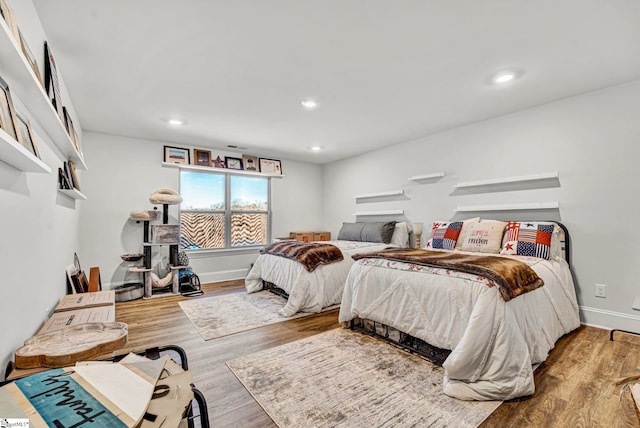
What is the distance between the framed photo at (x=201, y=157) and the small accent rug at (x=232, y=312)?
2.36 meters

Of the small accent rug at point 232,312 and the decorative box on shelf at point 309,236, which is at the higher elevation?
the decorative box on shelf at point 309,236

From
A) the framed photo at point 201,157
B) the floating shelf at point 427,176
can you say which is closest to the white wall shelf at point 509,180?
the floating shelf at point 427,176

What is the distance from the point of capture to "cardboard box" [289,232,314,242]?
5.75 m

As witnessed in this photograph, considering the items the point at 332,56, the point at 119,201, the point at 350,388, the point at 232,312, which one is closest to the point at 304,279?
the point at 232,312

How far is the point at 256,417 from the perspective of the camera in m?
1.60

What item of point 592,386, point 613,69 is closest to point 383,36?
point 613,69

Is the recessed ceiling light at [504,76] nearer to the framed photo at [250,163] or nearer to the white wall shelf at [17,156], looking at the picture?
the white wall shelf at [17,156]

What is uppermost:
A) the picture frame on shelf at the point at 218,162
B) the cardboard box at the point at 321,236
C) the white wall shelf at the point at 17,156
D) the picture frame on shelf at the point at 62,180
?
the picture frame on shelf at the point at 218,162

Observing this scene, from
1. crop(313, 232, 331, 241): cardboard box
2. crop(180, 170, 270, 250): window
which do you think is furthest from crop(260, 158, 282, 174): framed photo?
crop(313, 232, 331, 241): cardboard box

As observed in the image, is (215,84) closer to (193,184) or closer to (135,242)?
(193,184)

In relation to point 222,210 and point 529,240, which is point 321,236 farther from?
point 529,240

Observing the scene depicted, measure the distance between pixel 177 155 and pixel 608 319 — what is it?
595 cm

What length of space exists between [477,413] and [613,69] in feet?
10.0

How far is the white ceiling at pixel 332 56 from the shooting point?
1814mm
